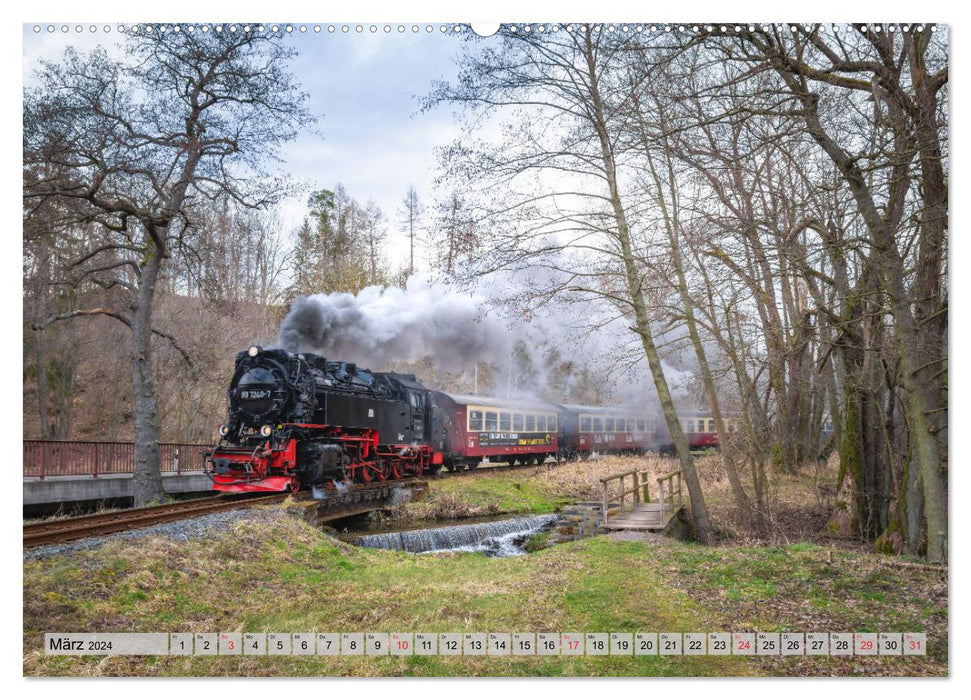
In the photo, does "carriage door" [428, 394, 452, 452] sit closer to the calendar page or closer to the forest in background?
the calendar page

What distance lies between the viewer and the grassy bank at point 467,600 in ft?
13.5

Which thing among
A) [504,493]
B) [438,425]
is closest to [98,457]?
[438,425]

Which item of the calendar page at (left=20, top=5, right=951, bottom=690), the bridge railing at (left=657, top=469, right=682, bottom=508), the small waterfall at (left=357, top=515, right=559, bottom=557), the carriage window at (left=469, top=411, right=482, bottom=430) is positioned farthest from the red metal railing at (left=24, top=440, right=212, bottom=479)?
the bridge railing at (left=657, top=469, right=682, bottom=508)

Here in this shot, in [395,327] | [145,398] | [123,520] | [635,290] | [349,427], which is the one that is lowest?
[123,520]

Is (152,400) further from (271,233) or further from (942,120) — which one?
(942,120)

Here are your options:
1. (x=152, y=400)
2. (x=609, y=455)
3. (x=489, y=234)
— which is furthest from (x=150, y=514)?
(x=609, y=455)

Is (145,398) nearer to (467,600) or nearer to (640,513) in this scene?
(467,600)

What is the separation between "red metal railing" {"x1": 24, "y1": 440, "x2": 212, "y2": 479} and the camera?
8836mm

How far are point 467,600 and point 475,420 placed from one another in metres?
13.2

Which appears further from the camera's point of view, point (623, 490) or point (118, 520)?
point (623, 490)

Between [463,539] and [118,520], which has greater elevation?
[118,520]

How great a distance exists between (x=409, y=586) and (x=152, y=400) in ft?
18.9

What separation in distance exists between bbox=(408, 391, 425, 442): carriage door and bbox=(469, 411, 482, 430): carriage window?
1.98m

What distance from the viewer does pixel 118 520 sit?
26.5 ft
